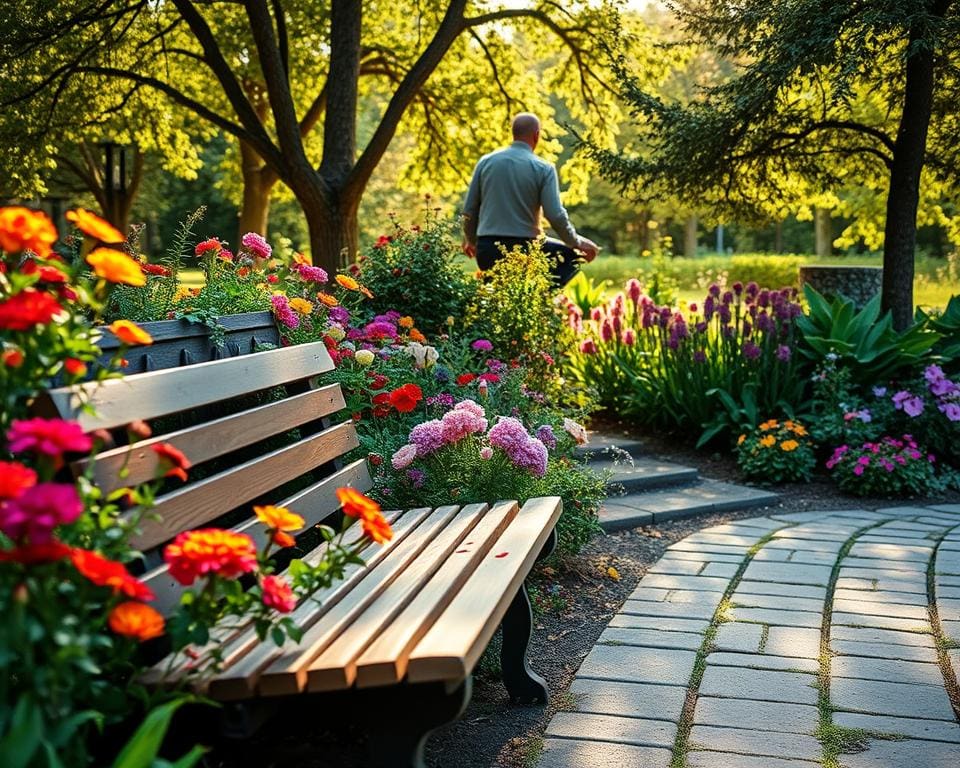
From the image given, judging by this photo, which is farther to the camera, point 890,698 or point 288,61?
point 288,61

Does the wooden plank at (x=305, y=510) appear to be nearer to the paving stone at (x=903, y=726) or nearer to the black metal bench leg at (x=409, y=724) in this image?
the black metal bench leg at (x=409, y=724)

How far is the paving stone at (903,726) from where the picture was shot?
9.55ft

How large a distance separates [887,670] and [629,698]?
35.6 inches

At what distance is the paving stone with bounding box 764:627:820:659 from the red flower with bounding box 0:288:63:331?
270 cm

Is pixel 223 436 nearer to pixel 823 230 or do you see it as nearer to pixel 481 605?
pixel 481 605

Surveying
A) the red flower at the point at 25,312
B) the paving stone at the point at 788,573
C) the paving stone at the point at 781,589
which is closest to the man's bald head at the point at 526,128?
the paving stone at the point at 788,573

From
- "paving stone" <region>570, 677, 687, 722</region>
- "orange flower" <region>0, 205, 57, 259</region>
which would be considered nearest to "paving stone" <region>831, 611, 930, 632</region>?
"paving stone" <region>570, 677, 687, 722</region>

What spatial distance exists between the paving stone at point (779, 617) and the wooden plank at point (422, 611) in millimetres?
1218

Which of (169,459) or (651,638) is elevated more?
(169,459)

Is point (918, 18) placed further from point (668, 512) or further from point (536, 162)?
point (668, 512)

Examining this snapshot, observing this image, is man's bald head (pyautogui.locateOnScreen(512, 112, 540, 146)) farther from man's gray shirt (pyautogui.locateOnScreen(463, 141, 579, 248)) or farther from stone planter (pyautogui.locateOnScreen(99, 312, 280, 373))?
stone planter (pyautogui.locateOnScreen(99, 312, 280, 373))

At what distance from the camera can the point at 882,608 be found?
4027 mm

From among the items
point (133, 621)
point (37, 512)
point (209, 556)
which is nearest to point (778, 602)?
point (209, 556)

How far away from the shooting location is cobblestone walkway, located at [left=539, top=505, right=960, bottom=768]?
111 inches
